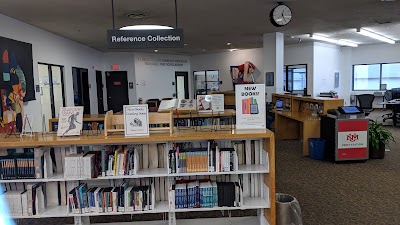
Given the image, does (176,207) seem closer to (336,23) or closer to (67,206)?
(67,206)

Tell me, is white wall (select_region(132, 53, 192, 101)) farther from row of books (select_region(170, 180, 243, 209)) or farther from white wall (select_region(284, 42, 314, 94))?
row of books (select_region(170, 180, 243, 209))

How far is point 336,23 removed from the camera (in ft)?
28.6

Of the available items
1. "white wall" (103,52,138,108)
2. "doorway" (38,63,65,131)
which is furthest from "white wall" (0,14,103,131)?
"white wall" (103,52,138,108)

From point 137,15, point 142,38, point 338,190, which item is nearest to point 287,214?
point 338,190

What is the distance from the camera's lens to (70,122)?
3.24m

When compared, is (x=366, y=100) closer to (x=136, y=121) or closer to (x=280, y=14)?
(x=280, y=14)

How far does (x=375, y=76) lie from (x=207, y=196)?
47.0 feet

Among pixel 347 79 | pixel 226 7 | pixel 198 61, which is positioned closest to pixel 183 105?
pixel 226 7

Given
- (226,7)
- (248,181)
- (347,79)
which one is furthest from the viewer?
(347,79)

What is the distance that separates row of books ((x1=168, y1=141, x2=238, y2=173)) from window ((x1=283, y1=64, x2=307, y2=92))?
11.2 m

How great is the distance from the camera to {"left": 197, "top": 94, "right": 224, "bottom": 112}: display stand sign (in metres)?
6.20

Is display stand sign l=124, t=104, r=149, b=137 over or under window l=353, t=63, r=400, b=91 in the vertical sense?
under

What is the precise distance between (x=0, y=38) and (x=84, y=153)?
→ 13.5ft

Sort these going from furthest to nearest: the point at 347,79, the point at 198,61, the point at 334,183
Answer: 1. the point at 198,61
2. the point at 347,79
3. the point at 334,183
